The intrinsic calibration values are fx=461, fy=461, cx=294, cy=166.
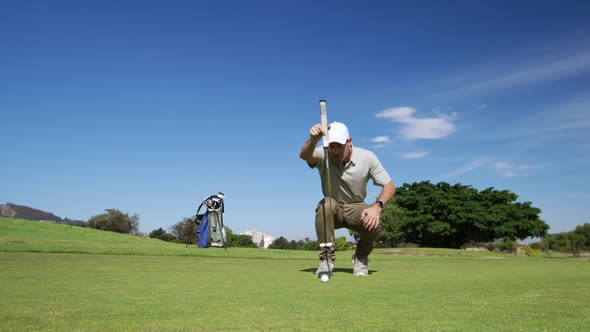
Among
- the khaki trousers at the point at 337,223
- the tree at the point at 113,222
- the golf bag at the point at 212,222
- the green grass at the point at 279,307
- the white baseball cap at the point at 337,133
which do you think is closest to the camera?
the green grass at the point at 279,307

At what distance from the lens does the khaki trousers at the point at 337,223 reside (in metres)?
6.56

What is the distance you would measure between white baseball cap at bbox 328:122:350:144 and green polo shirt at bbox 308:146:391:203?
438mm

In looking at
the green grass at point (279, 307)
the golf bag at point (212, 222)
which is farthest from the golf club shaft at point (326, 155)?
the golf bag at point (212, 222)

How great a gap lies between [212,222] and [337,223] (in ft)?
49.0

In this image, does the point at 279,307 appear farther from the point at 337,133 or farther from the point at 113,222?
the point at 113,222

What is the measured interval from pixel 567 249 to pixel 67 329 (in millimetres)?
38076

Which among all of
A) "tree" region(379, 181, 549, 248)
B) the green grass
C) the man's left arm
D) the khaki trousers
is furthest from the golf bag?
"tree" region(379, 181, 549, 248)

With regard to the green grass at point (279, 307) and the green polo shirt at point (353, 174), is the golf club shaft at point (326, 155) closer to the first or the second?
the green polo shirt at point (353, 174)

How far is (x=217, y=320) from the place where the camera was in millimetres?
2809

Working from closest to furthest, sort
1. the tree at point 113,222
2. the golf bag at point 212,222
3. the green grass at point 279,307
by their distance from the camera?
1. the green grass at point 279,307
2. the golf bag at point 212,222
3. the tree at point 113,222

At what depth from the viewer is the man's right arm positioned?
5820 mm

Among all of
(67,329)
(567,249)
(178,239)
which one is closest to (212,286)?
(67,329)

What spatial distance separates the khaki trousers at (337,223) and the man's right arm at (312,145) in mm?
620

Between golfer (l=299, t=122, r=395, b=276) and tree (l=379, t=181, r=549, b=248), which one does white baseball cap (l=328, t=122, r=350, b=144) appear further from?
tree (l=379, t=181, r=549, b=248)
